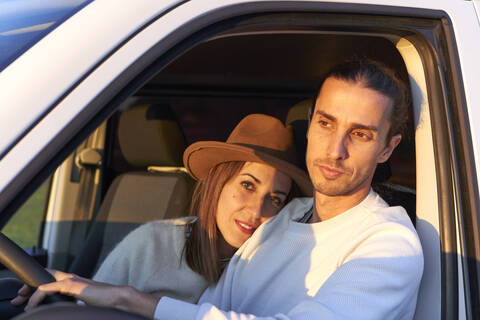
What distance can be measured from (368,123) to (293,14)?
426mm

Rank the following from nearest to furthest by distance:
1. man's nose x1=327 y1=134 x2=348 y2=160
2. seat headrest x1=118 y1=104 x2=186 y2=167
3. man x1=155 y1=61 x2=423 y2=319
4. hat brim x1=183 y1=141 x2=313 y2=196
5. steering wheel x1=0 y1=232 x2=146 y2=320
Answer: steering wheel x1=0 y1=232 x2=146 y2=320 < man x1=155 y1=61 x2=423 y2=319 < man's nose x1=327 y1=134 x2=348 y2=160 < hat brim x1=183 y1=141 x2=313 y2=196 < seat headrest x1=118 y1=104 x2=186 y2=167

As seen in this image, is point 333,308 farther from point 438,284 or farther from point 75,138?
point 75,138

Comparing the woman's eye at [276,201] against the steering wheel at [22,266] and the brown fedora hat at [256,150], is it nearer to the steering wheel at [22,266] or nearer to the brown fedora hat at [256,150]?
the brown fedora hat at [256,150]

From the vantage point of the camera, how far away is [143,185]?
3162mm

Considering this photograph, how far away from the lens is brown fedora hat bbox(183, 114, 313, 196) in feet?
6.20

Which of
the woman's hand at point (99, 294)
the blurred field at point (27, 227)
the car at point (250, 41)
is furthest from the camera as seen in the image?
the blurred field at point (27, 227)

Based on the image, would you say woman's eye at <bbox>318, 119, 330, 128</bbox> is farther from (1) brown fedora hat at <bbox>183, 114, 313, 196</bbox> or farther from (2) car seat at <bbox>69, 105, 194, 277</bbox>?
(2) car seat at <bbox>69, 105, 194, 277</bbox>

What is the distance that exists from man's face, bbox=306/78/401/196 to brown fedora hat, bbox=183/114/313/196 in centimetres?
29

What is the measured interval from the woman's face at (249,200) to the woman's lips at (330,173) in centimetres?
38

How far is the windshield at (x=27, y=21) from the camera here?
107cm

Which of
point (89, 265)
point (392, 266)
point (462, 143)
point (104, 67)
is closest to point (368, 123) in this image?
point (462, 143)

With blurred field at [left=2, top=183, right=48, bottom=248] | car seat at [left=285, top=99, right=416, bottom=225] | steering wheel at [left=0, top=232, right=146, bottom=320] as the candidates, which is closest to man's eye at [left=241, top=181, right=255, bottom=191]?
car seat at [left=285, top=99, right=416, bottom=225]

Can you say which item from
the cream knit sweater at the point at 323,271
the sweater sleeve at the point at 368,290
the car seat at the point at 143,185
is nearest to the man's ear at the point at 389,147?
the cream knit sweater at the point at 323,271

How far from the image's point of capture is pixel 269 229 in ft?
5.96
